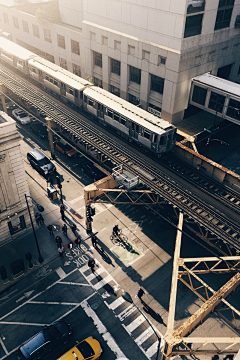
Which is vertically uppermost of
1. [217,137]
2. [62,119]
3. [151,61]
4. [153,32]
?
[153,32]

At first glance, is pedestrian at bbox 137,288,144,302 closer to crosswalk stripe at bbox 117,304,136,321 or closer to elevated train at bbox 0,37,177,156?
crosswalk stripe at bbox 117,304,136,321

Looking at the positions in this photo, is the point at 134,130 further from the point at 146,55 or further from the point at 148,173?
the point at 146,55

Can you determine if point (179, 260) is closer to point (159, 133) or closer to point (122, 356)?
point (122, 356)

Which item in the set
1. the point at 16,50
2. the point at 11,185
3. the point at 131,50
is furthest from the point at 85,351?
the point at 16,50

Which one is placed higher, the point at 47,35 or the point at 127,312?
the point at 47,35

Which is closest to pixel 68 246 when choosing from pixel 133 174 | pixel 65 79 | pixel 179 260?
pixel 133 174

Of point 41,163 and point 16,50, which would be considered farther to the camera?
point 16,50
